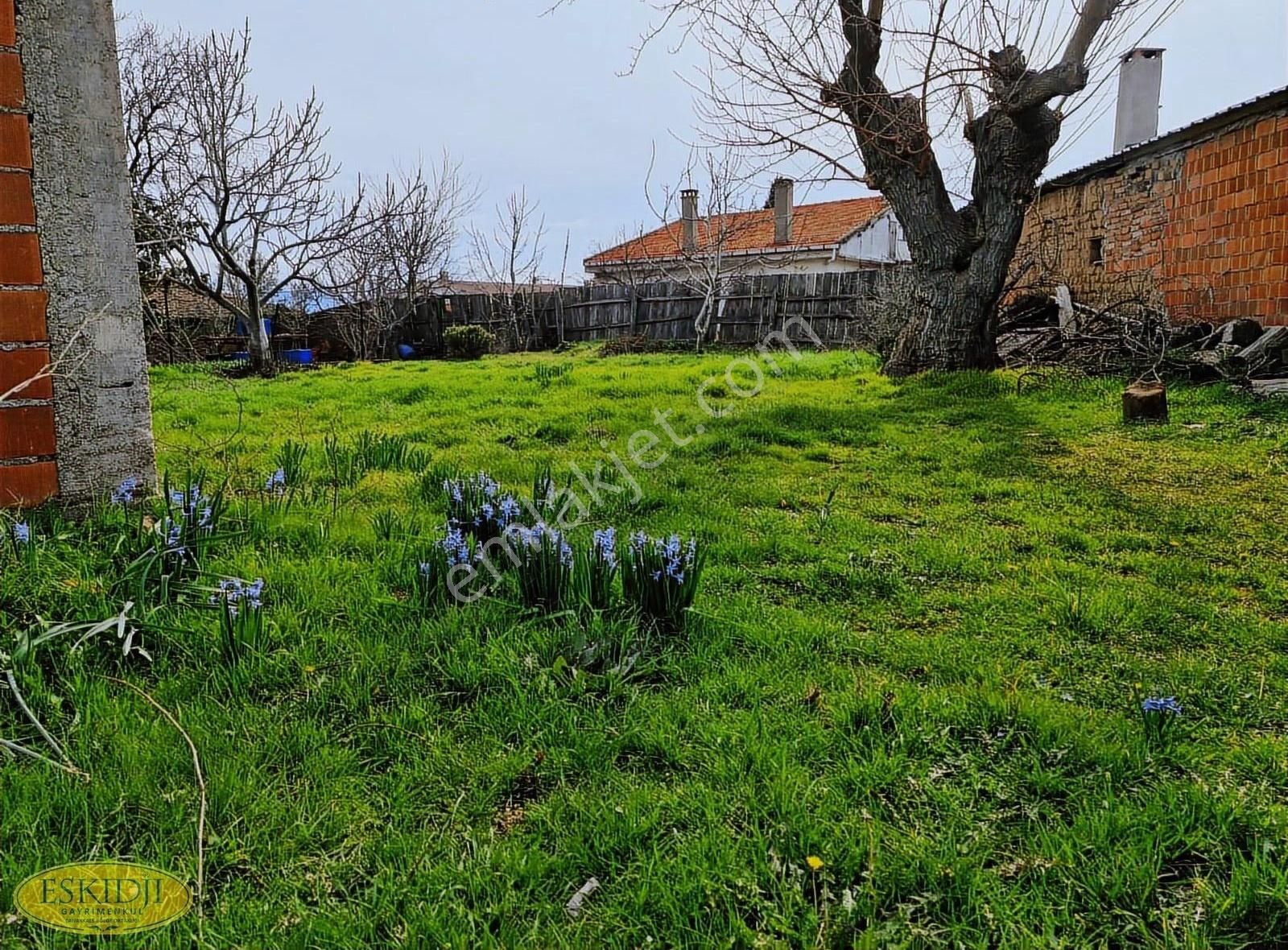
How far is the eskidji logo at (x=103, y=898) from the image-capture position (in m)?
1.27

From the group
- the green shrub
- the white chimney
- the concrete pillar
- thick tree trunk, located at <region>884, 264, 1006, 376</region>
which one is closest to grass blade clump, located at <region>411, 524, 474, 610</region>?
the concrete pillar

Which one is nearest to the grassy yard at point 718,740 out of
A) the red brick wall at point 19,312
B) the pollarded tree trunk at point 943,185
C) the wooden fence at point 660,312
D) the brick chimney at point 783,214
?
the red brick wall at point 19,312

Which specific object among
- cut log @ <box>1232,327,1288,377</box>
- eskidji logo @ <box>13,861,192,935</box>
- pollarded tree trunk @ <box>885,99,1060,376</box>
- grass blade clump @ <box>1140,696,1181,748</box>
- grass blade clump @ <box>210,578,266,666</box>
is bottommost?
eskidji logo @ <box>13,861,192,935</box>

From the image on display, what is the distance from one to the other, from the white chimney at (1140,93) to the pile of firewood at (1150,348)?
6578mm

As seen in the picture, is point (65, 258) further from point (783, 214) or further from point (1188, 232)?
point (783, 214)

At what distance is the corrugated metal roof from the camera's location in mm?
8312

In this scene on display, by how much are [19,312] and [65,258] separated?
0.27 meters

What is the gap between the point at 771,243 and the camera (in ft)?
81.5

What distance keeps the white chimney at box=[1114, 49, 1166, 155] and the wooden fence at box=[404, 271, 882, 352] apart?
495 centimetres

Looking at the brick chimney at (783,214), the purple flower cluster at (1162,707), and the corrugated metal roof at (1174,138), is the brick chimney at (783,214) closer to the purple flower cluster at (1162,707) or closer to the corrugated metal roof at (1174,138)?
the corrugated metal roof at (1174,138)

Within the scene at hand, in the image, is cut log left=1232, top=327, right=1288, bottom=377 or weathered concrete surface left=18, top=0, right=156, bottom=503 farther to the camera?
cut log left=1232, top=327, right=1288, bottom=377

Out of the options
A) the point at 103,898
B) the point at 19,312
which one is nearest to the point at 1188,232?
the point at 19,312

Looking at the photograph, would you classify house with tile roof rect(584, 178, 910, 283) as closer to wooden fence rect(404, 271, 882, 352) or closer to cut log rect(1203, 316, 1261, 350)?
wooden fence rect(404, 271, 882, 352)

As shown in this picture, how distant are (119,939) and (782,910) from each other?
1.13 m
